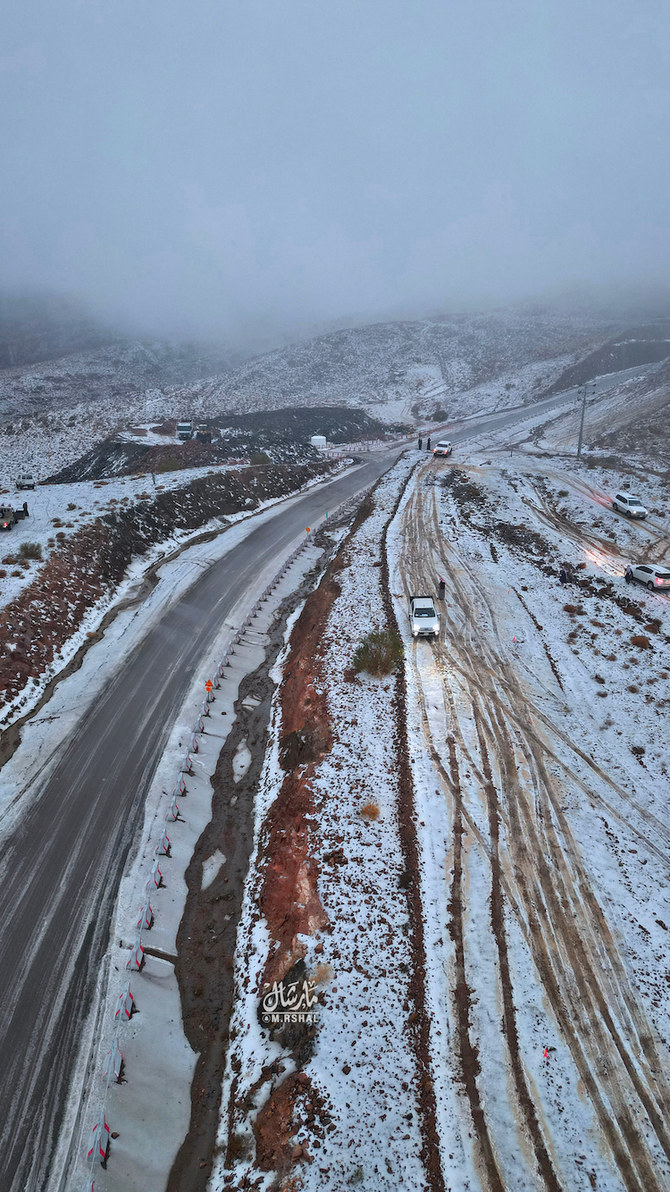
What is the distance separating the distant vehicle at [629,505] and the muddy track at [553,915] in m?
23.2

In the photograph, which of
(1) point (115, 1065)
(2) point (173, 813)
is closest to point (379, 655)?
(2) point (173, 813)

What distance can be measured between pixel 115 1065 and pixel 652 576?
31.2 meters

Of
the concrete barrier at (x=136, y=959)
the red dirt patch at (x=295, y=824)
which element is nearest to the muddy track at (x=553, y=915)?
the red dirt patch at (x=295, y=824)

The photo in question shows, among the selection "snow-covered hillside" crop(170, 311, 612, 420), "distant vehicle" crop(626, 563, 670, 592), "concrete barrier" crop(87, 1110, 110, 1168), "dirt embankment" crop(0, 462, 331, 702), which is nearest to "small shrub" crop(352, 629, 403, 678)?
"dirt embankment" crop(0, 462, 331, 702)

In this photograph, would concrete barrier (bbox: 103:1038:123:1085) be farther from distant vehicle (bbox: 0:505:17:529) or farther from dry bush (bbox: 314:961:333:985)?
distant vehicle (bbox: 0:505:17:529)

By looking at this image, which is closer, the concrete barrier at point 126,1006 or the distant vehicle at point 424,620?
the concrete barrier at point 126,1006

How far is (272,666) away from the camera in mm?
27219

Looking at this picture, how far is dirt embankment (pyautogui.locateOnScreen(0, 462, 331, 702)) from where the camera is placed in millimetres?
25172

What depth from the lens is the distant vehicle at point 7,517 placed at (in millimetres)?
35750

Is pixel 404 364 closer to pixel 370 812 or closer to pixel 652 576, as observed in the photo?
pixel 652 576

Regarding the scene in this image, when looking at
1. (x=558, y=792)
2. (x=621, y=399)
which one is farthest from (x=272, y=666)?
(x=621, y=399)

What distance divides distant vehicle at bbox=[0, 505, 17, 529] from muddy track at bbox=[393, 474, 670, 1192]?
30095 mm

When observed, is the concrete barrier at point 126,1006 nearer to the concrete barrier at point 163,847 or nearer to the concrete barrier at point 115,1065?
the concrete barrier at point 115,1065

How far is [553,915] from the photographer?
43.9 feet
